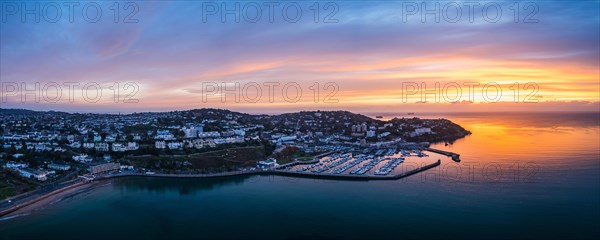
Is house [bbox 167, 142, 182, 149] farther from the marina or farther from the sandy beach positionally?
the marina

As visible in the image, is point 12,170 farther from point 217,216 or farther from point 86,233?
point 217,216

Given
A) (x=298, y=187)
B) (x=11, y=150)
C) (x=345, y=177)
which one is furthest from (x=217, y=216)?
(x=11, y=150)

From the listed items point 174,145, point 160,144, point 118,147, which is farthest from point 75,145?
point 174,145

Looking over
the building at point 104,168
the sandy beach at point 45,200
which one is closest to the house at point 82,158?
the building at point 104,168

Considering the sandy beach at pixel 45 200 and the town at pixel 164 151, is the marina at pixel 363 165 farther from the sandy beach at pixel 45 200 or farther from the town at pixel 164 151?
the sandy beach at pixel 45 200

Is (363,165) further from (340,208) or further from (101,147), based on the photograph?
(101,147)

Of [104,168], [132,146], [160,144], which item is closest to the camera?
[104,168]
